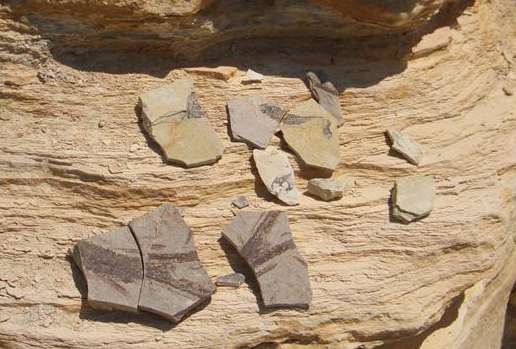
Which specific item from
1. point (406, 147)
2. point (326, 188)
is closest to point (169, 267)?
point (326, 188)

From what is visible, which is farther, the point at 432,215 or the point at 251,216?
the point at 432,215

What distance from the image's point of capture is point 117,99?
9.98 feet

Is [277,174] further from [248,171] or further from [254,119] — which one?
[254,119]

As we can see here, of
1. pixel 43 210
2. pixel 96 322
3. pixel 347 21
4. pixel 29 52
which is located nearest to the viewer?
pixel 96 322

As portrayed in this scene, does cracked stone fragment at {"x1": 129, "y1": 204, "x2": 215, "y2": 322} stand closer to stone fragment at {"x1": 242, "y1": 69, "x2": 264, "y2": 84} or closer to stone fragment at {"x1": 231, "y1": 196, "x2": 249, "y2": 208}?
stone fragment at {"x1": 231, "y1": 196, "x2": 249, "y2": 208}

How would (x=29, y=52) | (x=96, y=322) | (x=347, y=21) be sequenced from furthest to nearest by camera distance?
(x=347, y=21)
(x=29, y=52)
(x=96, y=322)

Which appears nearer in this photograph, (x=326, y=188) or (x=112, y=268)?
(x=112, y=268)

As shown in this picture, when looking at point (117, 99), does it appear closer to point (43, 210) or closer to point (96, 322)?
point (43, 210)

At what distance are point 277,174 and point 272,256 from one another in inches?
13.6

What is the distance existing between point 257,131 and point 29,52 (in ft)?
2.89

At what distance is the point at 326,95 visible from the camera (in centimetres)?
328

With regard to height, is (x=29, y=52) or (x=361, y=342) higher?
(x=29, y=52)

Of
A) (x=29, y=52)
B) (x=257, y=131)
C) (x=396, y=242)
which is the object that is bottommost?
(x=396, y=242)

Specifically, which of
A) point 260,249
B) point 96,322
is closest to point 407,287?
point 260,249
